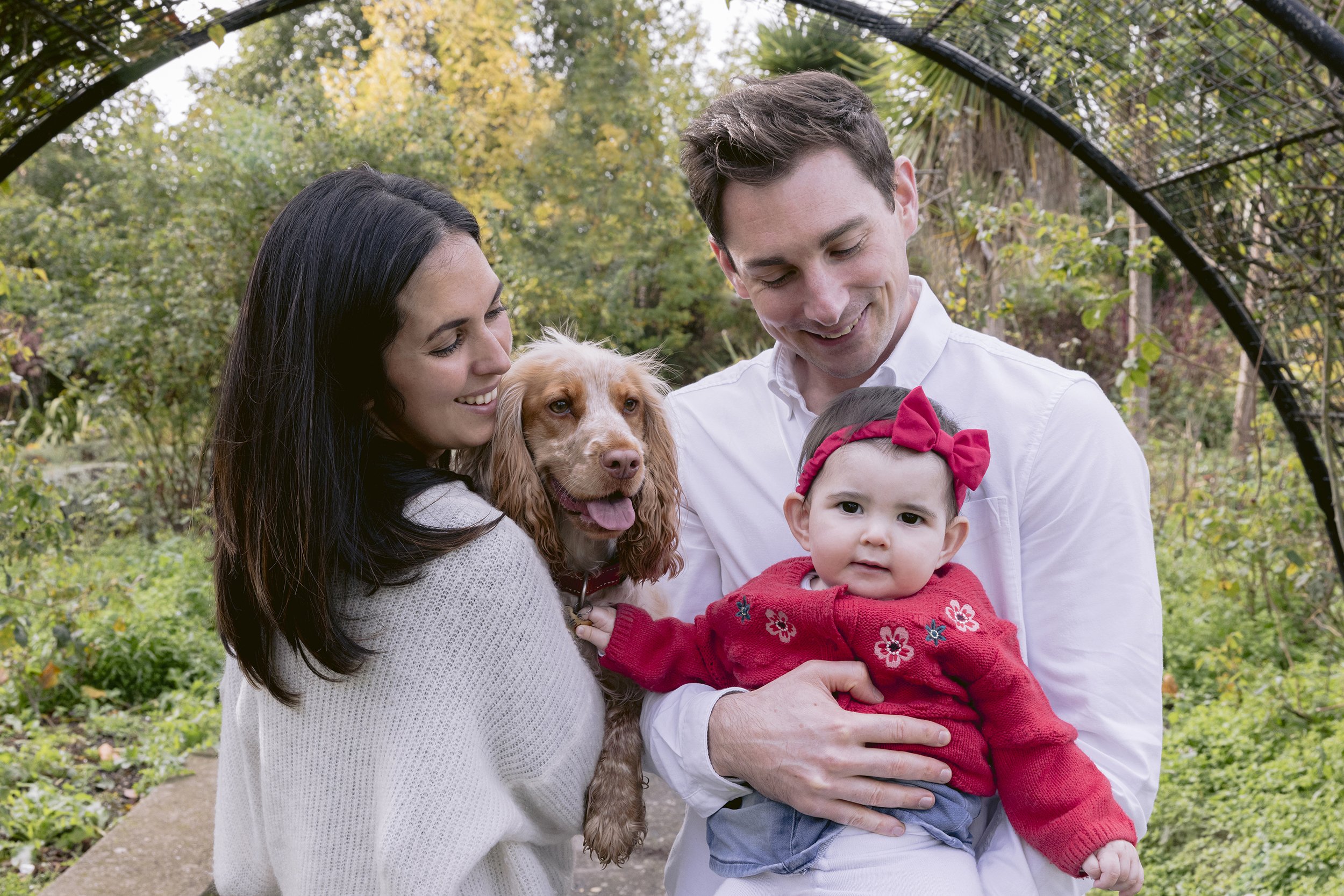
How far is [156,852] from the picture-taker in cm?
359

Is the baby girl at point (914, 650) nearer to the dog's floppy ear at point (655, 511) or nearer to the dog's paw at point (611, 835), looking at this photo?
the dog's paw at point (611, 835)

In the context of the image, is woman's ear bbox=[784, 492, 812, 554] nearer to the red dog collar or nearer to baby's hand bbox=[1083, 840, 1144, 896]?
the red dog collar

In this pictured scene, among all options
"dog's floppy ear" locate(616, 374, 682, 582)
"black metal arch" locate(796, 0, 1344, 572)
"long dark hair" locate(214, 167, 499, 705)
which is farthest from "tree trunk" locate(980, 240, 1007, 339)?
"long dark hair" locate(214, 167, 499, 705)

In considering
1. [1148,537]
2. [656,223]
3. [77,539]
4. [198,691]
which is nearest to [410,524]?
[1148,537]

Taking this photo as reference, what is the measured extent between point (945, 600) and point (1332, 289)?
3416 millimetres

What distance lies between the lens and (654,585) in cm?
254

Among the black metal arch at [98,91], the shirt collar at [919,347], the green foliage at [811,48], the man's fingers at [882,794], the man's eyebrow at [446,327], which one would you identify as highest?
the green foliage at [811,48]

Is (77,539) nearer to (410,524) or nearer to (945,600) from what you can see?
(410,524)

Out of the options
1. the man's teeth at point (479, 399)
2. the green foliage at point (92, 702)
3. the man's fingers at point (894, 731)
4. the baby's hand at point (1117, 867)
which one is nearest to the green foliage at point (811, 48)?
the green foliage at point (92, 702)

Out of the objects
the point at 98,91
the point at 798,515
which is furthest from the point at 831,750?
the point at 98,91

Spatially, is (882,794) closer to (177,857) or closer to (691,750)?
(691,750)

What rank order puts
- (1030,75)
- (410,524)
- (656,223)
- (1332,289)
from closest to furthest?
(410,524)
(1332,289)
(1030,75)
(656,223)

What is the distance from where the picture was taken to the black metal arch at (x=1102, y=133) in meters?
3.35

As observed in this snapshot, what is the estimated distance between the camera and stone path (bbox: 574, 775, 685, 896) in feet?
13.1
